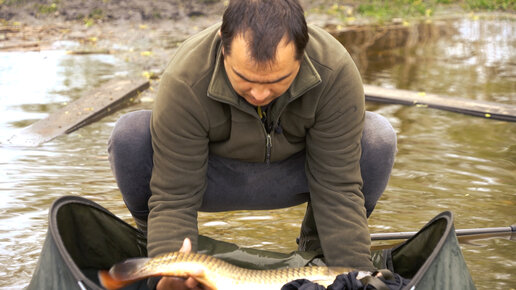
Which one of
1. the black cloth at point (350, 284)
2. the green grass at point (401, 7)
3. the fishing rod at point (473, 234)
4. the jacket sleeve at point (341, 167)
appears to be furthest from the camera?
the green grass at point (401, 7)

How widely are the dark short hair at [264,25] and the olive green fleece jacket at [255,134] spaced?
18cm

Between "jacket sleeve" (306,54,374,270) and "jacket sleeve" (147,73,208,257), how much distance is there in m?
0.35

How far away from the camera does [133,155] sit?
7.47ft

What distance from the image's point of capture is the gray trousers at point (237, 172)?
228cm

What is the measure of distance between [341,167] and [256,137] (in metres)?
0.27

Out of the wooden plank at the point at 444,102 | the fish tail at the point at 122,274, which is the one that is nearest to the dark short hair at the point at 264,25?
the fish tail at the point at 122,274

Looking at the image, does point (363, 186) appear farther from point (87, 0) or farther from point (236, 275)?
point (87, 0)

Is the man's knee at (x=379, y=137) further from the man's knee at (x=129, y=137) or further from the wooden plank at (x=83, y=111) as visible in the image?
the wooden plank at (x=83, y=111)

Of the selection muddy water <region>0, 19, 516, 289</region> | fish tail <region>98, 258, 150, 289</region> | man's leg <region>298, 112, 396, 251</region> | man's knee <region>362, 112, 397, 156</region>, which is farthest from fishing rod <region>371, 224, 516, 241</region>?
fish tail <region>98, 258, 150, 289</region>

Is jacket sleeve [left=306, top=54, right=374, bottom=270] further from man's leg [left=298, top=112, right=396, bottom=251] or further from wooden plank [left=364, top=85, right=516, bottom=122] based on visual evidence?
wooden plank [left=364, top=85, right=516, bottom=122]

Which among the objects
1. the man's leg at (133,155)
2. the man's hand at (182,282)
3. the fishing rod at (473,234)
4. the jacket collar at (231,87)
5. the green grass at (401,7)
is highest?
the jacket collar at (231,87)

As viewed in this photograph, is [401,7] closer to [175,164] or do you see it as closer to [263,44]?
[175,164]

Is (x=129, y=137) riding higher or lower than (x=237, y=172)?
higher

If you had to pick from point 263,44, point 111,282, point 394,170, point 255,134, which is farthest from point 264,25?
point 394,170
